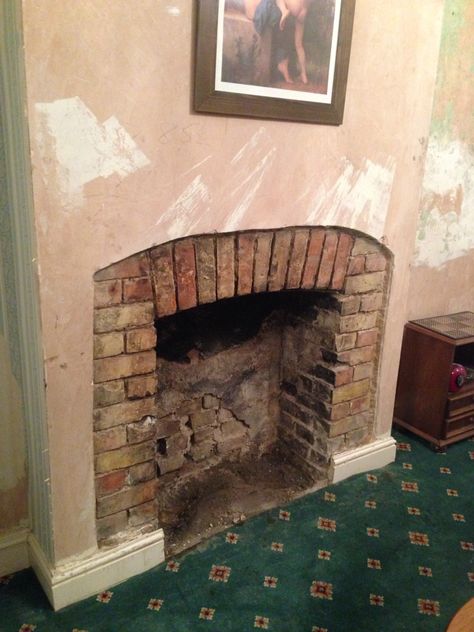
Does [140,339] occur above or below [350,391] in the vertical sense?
above

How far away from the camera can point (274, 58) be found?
1.69 metres

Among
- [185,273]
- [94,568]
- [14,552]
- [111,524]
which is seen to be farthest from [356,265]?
[14,552]

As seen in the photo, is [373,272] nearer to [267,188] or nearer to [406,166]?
[406,166]

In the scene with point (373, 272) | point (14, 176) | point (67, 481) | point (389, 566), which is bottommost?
point (389, 566)

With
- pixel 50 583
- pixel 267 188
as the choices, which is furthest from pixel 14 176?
pixel 50 583

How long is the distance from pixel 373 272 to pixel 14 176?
1472mm

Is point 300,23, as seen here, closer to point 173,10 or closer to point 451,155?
point 173,10

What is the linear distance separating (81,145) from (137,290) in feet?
1.49

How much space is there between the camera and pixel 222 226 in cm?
175

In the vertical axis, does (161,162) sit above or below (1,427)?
above

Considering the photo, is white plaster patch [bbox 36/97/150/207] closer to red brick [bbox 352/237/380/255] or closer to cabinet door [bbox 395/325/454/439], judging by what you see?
red brick [bbox 352/237/380/255]

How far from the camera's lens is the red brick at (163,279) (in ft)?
5.49

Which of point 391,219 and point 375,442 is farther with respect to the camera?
point 375,442

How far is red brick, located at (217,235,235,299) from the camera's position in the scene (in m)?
1.79
